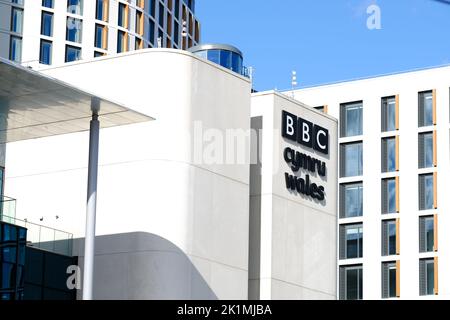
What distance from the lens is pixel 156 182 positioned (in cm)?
4088

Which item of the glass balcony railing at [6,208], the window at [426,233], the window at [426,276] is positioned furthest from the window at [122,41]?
the glass balcony railing at [6,208]

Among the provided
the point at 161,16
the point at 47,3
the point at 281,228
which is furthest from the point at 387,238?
the point at 281,228

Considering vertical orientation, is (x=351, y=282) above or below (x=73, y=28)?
below

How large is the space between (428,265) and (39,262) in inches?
1959

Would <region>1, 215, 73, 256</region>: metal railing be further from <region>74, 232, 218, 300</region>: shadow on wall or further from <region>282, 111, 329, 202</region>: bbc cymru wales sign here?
<region>282, 111, 329, 202</region>: bbc cymru wales sign

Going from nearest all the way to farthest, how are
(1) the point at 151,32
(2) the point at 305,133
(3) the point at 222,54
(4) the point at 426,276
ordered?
(2) the point at 305,133, (3) the point at 222,54, (4) the point at 426,276, (1) the point at 151,32

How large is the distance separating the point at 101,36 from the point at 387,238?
33914 mm

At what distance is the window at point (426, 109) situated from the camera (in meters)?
87.2

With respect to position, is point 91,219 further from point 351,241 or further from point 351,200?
point 351,200

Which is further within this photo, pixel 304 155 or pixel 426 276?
pixel 426 276

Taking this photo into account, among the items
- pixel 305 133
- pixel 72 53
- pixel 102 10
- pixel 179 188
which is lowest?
pixel 179 188

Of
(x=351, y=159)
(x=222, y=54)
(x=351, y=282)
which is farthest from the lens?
(x=351, y=159)

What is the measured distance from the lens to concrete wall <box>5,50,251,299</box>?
133ft

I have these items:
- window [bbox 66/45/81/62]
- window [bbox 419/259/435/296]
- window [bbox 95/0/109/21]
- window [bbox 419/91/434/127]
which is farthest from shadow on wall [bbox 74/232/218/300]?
window [bbox 95/0/109/21]
